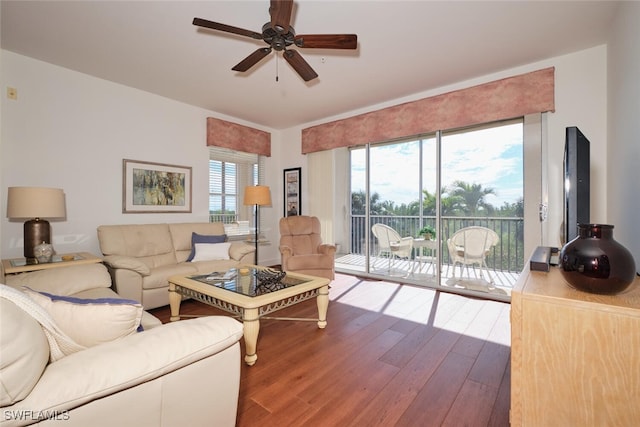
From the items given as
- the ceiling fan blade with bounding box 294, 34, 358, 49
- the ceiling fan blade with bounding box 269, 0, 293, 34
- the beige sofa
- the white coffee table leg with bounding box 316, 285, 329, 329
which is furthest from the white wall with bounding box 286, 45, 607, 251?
the beige sofa

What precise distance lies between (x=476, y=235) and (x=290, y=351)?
300 cm

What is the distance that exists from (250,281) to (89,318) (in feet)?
5.14

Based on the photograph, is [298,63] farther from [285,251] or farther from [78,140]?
[78,140]

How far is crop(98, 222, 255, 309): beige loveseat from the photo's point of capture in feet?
8.87

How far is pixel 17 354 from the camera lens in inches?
26.2

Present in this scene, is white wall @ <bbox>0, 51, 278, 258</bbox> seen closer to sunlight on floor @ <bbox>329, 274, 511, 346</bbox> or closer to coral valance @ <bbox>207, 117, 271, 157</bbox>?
coral valance @ <bbox>207, 117, 271, 157</bbox>

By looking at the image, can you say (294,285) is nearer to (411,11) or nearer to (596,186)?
(411,11)

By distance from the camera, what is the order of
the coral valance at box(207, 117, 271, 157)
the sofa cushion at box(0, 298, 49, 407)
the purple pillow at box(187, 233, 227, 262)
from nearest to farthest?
the sofa cushion at box(0, 298, 49, 407)
the purple pillow at box(187, 233, 227, 262)
the coral valance at box(207, 117, 271, 157)

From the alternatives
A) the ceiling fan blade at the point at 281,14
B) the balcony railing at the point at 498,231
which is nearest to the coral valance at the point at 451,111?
the balcony railing at the point at 498,231

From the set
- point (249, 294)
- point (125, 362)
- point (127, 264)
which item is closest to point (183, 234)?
point (127, 264)

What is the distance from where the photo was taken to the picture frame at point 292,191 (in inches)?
207

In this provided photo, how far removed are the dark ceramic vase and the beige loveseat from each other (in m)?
3.10

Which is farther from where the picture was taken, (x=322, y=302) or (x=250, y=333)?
(x=322, y=302)

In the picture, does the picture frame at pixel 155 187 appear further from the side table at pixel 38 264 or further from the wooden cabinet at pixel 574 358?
the wooden cabinet at pixel 574 358
